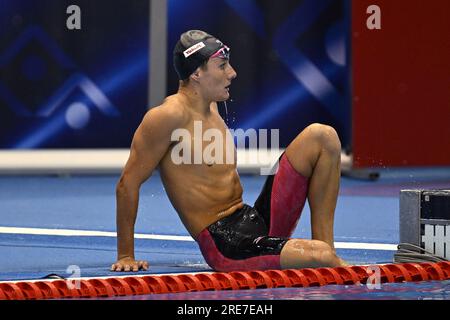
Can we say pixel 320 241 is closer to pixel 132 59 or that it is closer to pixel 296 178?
pixel 296 178

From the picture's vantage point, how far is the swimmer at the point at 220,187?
6.40 metres

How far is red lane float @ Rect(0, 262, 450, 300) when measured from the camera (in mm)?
5801

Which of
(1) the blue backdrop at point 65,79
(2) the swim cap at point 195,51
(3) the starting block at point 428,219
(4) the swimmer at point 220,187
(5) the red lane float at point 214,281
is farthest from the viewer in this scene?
(1) the blue backdrop at point 65,79

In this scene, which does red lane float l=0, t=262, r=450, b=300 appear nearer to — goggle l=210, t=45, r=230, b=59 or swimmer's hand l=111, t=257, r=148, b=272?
swimmer's hand l=111, t=257, r=148, b=272

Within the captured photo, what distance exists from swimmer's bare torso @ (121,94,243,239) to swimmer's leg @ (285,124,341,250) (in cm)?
38

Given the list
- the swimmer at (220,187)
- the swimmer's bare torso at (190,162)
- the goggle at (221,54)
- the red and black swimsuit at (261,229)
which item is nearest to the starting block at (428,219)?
the swimmer at (220,187)

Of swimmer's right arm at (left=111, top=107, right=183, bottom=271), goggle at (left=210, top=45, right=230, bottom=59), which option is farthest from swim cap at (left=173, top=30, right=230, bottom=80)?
swimmer's right arm at (left=111, top=107, right=183, bottom=271)

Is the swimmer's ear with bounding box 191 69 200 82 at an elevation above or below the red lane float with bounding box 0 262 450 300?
above

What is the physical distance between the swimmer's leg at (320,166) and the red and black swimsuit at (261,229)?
0.05m

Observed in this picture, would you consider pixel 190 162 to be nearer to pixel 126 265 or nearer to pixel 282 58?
pixel 126 265

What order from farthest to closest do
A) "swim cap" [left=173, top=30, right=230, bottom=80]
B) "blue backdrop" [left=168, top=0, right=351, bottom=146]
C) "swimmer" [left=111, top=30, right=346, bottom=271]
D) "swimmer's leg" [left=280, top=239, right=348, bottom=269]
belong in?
"blue backdrop" [left=168, top=0, right=351, bottom=146] < "swim cap" [left=173, top=30, right=230, bottom=80] < "swimmer" [left=111, top=30, right=346, bottom=271] < "swimmer's leg" [left=280, top=239, right=348, bottom=269]

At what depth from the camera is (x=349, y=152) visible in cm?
1341

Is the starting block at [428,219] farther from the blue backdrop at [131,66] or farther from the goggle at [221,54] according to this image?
the blue backdrop at [131,66]
